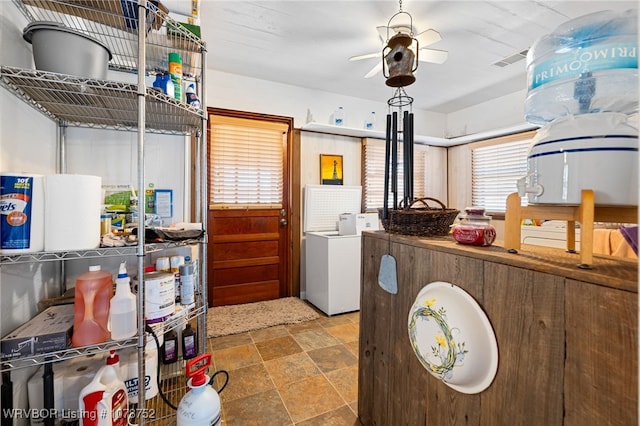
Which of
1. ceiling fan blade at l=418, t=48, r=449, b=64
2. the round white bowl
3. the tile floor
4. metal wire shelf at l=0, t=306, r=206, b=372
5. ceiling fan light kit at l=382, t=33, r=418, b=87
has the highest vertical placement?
ceiling fan blade at l=418, t=48, r=449, b=64

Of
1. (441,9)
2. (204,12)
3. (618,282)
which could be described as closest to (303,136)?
(204,12)

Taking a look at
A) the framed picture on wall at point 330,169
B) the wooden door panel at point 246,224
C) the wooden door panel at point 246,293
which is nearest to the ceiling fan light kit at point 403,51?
the framed picture on wall at point 330,169

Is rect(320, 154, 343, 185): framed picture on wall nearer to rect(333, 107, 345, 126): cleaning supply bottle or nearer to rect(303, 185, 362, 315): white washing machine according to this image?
rect(303, 185, 362, 315): white washing machine

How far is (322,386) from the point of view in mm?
1854

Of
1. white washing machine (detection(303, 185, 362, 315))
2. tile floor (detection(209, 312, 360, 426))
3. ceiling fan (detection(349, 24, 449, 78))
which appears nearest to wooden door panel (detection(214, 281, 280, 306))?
white washing machine (detection(303, 185, 362, 315))

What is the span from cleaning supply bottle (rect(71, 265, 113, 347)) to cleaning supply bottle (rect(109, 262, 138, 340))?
47 millimetres

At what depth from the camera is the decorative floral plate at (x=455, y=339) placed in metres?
0.85

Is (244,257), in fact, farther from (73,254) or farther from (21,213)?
(21,213)

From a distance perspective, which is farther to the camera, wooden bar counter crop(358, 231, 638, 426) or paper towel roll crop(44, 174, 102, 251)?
paper towel roll crop(44, 174, 102, 251)

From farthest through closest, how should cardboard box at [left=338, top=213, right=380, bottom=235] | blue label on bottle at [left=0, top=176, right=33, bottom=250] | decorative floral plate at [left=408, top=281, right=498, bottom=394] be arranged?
1. cardboard box at [left=338, top=213, right=380, bottom=235]
2. blue label on bottle at [left=0, top=176, right=33, bottom=250]
3. decorative floral plate at [left=408, top=281, right=498, bottom=394]

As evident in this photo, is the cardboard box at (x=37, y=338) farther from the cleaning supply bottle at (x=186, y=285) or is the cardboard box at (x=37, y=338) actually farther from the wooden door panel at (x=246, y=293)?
the wooden door panel at (x=246, y=293)

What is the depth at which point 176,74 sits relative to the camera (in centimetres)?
141

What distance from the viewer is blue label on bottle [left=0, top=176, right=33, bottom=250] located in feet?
3.11

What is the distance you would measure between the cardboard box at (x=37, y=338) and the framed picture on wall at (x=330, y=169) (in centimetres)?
290
